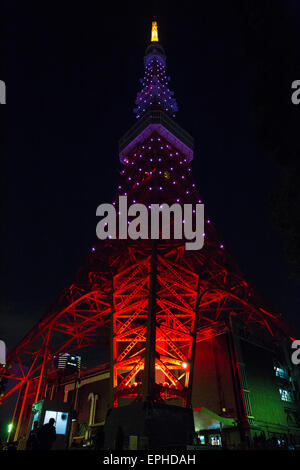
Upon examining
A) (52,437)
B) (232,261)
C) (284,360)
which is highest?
(232,261)

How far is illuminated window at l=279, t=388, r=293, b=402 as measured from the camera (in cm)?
2647

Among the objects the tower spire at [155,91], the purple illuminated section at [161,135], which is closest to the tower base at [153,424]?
the purple illuminated section at [161,135]

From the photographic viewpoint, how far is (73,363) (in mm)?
40719

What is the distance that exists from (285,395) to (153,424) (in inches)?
758

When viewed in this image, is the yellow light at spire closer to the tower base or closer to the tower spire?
the tower spire

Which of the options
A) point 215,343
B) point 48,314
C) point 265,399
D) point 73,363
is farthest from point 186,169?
point 73,363

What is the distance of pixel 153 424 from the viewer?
13.4 m

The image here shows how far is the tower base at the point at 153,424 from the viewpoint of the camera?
43.3ft

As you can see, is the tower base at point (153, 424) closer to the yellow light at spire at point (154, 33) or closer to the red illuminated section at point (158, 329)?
the red illuminated section at point (158, 329)

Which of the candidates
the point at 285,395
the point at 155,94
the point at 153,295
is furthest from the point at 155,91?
the point at 285,395

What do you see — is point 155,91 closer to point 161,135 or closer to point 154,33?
point 161,135

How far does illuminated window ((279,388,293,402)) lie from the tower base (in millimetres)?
15901
